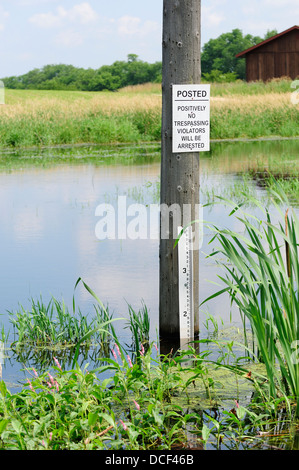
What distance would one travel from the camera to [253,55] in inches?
2299

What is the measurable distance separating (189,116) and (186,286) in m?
1.42


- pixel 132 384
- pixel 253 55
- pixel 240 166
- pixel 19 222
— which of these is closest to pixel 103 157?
pixel 240 166

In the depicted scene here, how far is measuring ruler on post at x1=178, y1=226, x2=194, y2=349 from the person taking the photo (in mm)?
6035

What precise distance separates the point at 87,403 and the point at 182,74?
2.96 meters

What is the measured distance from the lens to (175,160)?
593 cm

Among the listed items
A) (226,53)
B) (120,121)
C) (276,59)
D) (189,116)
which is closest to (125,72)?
(226,53)

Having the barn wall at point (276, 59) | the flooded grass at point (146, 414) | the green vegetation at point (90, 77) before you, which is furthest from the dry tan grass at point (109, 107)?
the green vegetation at point (90, 77)

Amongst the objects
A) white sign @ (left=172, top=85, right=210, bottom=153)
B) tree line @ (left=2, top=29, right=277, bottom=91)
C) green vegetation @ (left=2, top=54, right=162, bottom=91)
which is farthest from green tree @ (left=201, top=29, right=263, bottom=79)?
white sign @ (left=172, top=85, right=210, bottom=153)

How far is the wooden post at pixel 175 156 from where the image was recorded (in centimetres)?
584

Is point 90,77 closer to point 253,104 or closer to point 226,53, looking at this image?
point 226,53

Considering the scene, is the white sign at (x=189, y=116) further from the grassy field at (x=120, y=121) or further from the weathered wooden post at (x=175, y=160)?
the grassy field at (x=120, y=121)

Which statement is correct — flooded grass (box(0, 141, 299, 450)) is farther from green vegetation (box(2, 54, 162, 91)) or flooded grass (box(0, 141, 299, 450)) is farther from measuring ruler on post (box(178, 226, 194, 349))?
green vegetation (box(2, 54, 162, 91))
